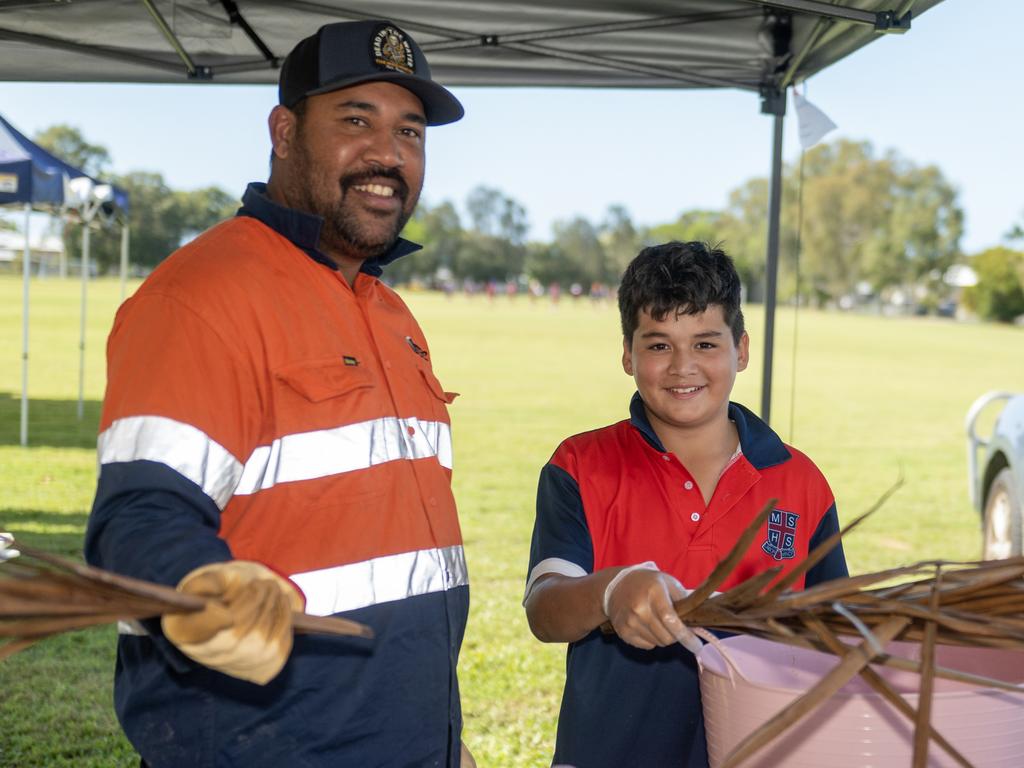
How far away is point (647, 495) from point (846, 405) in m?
20.1

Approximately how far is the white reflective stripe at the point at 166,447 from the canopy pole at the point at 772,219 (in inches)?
129

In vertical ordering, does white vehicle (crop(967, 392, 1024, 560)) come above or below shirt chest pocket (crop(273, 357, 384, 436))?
below

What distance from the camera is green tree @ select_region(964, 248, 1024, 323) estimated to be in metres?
72.0

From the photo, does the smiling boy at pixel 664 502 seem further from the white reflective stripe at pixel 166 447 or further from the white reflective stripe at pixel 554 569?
the white reflective stripe at pixel 166 447

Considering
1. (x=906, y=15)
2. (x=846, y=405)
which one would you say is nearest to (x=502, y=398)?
(x=846, y=405)

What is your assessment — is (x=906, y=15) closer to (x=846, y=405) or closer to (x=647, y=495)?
(x=647, y=495)

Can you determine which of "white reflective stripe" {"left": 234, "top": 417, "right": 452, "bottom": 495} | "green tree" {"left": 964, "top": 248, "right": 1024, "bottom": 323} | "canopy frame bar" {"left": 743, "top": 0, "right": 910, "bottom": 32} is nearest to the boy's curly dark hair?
"white reflective stripe" {"left": 234, "top": 417, "right": 452, "bottom": 495}

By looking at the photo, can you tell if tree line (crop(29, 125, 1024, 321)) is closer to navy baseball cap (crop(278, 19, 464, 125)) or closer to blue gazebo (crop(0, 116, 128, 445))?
blue gazebo (crop(0, 116, 128, 445))

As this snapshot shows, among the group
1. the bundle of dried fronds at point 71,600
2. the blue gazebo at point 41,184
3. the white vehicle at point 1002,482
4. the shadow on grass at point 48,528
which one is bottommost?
the shadow on grass at point 48,528

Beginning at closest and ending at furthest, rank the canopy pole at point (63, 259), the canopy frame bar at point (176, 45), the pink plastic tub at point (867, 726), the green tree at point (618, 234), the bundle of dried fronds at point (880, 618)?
the bundle of dried fronds at point (880, 618)
the pink plastic tub at point (867, 726)
the canopy frame bar at point (176, 45)
the canopy pole at point (63, 259)
the green tree at point (618, 234)

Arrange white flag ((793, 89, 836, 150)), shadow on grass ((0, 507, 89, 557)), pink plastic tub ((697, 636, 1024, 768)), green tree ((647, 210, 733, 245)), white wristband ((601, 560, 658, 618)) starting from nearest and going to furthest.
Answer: pink plastic tub ((697, 636, 1024, 768)) → white wristband ((601, 560, 658, 618)) → white flag ((793, 89, 836, 150)) → shadow on grass ((0, 507, 89, 557)) → green tree ((647, 210, 733, 245))

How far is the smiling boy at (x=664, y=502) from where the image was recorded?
87.6 inches

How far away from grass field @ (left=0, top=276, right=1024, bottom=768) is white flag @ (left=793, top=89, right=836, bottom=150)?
1.27 metres

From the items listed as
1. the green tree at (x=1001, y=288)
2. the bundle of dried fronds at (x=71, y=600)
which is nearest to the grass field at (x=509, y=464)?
the bundle of dried fronds at (x=71, y=600)
